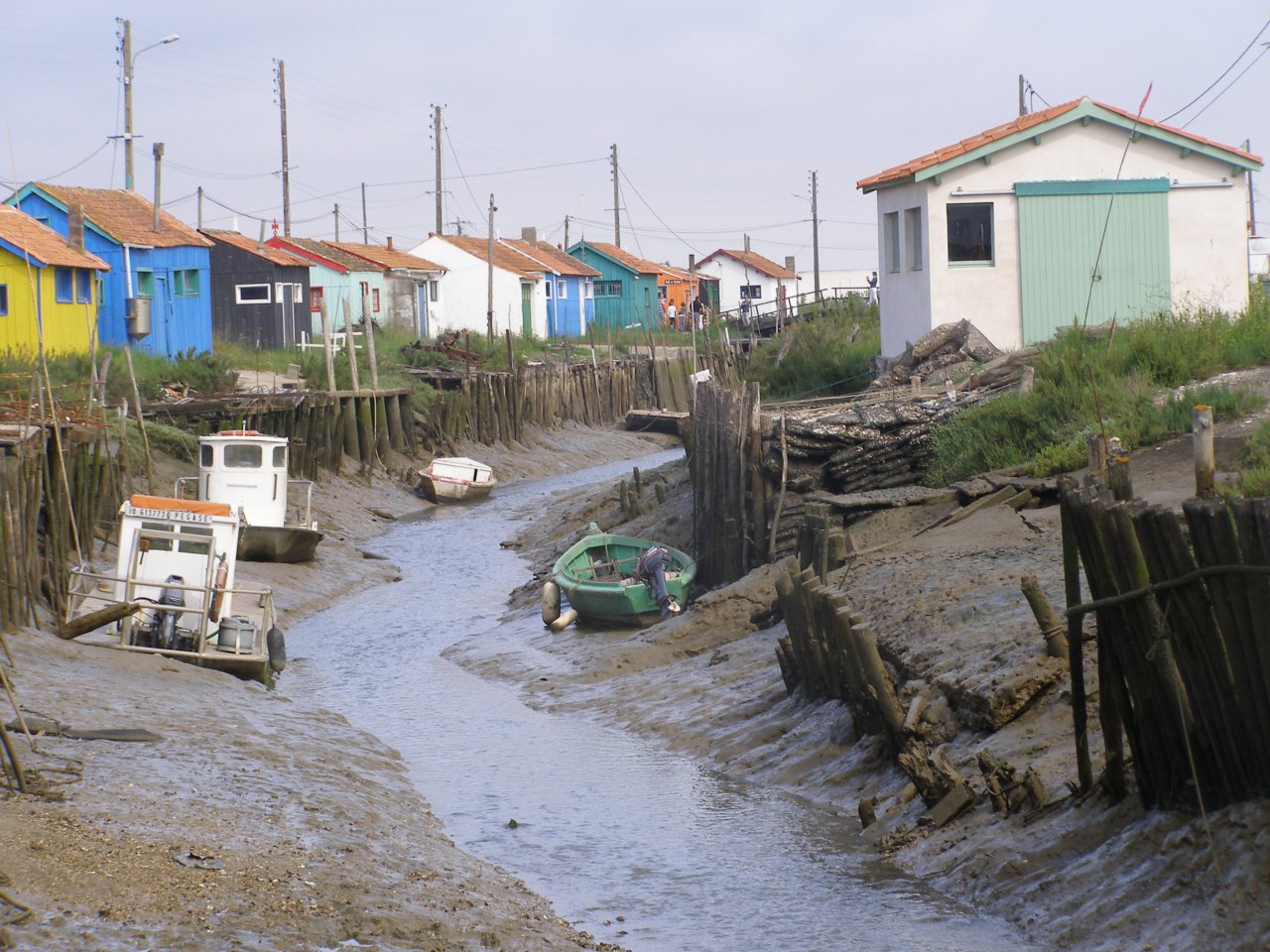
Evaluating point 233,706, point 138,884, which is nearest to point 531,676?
point 233,706

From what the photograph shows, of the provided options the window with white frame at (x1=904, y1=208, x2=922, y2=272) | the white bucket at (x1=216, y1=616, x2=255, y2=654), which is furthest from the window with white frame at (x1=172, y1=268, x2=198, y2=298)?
the white bucket at (x1=216, y1=616, x2=255, y2=654)

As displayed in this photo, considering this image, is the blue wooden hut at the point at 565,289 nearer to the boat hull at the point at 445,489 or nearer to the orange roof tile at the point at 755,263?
the orange roof tile at the point at 755,263

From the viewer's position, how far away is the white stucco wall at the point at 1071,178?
22.0 m

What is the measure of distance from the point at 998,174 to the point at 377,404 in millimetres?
18997

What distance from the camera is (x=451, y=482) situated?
35188 mm

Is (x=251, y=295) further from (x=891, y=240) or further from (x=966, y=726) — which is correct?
(x=966, y=726)

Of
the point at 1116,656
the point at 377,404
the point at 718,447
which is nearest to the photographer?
the point at 1116,656

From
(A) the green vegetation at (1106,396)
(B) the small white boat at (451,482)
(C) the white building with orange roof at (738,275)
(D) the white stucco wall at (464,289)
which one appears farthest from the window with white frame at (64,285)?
(C) the white building with orange roof at (738,275)

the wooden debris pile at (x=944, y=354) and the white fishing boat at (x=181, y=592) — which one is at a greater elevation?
the wooden debris pile at (x=944, y=354)

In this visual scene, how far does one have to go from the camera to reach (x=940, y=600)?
12.2 meters

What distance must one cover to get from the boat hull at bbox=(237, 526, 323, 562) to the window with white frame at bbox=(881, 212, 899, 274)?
10.3 meters

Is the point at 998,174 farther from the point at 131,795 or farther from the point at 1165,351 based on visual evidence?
the point at 131,795

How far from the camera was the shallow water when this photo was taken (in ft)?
28.0

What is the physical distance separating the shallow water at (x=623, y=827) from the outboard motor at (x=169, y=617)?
58.3 inches
